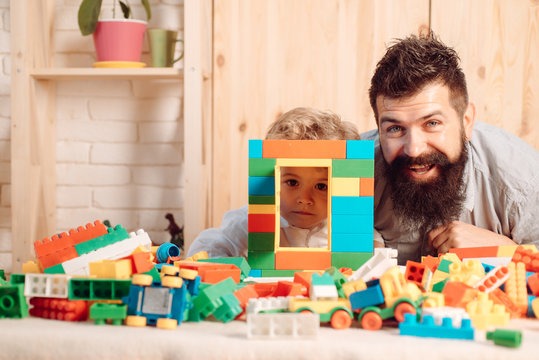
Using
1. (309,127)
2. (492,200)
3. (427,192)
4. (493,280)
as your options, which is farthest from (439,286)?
(492,200)

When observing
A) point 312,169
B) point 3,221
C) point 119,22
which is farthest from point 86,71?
point 312,169

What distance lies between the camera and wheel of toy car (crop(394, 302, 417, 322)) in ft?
2.07

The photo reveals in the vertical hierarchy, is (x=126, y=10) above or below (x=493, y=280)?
above

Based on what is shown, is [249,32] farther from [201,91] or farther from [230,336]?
[230,336]

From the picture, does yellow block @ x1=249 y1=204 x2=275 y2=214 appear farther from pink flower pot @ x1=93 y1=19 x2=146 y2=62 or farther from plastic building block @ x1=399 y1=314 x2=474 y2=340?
pink flower pot @ x1=93 y1=19 x2=146 y2=62

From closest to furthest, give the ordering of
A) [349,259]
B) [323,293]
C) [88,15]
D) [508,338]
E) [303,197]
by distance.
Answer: [508,338] → [323,293] → [349,259] → [303,197] → [88,15]

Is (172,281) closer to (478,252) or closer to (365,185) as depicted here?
(365,185)

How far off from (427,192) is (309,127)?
0.38 meters

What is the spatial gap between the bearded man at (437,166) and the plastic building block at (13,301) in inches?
36.3

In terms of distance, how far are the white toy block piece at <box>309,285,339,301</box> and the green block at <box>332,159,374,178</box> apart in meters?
0.35

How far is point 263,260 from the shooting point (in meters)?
1.00

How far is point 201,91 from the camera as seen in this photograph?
71.9 inches

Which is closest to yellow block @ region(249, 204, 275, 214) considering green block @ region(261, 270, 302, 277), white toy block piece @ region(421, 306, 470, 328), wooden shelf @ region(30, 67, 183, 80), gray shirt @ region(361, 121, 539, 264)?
green block @ region(261, 270, 302, 277)

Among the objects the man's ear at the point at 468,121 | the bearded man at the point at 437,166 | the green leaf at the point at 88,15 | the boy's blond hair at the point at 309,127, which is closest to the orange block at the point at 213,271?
the boy's blond hair at the point at 309,127
